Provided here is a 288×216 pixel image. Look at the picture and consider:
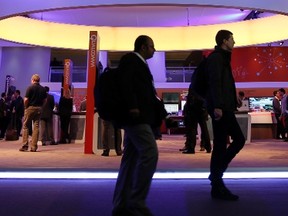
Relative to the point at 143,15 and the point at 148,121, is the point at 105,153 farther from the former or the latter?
the point at 143,15

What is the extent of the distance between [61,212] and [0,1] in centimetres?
409

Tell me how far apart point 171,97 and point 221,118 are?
1319cm

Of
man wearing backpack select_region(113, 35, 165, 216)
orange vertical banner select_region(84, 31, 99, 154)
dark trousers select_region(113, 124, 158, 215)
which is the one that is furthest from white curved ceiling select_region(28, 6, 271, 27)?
dark trousers select_region(113, 124, 158, 215)

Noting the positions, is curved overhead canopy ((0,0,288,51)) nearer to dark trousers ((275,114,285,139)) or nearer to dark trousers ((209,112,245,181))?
dark trousers ((275,114,285,139))

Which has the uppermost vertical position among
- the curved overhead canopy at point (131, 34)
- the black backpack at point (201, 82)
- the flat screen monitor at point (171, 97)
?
the curved overhead canopy at point (131, 34)

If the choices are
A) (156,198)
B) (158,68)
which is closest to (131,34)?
(156,198)

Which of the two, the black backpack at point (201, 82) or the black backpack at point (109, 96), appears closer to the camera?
the black backpack at point (109, 96)

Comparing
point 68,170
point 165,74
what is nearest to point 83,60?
point 165,74

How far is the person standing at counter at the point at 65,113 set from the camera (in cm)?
878

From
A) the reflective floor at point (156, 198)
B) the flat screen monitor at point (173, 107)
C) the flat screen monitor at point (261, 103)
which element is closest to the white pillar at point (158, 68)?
the flat screen monitor at point (173, 107)

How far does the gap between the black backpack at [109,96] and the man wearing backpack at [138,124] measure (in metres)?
0.03

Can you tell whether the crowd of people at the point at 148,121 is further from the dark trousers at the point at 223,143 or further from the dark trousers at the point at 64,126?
the dark trousers at the point at 64,126

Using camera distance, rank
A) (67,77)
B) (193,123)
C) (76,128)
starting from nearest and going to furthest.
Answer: (193,123) < (76,128) < (67,77)

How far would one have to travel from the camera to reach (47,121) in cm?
843
